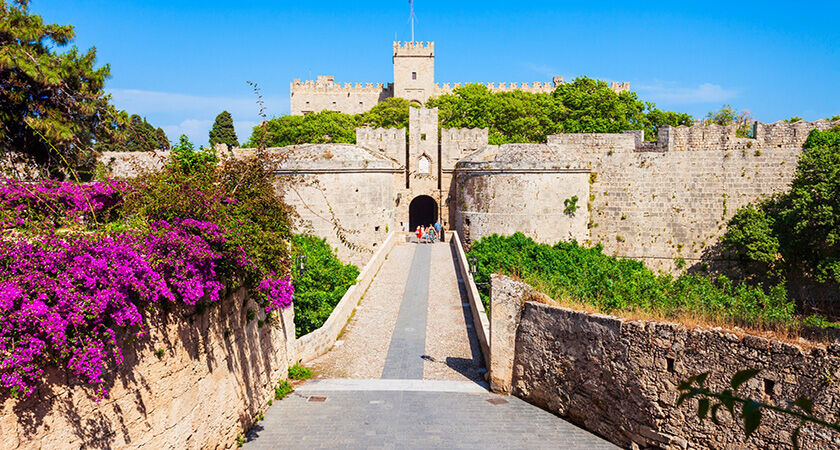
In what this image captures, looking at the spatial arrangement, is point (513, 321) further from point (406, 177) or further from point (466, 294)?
point (406, 177)

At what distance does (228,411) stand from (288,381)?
3039mm

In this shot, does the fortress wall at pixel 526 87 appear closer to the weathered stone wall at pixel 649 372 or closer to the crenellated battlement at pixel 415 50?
the crenellated battlement at pixel 415 50

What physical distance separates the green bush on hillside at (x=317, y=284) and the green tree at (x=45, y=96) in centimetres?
577

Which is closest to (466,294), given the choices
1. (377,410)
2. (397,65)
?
(377,410)

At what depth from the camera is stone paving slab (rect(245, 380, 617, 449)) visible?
9297 mm

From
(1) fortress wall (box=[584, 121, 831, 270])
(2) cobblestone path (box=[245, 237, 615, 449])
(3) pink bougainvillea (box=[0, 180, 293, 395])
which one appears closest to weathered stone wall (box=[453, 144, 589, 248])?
(1) fortress wall (box=[584, 121, 831, 270])

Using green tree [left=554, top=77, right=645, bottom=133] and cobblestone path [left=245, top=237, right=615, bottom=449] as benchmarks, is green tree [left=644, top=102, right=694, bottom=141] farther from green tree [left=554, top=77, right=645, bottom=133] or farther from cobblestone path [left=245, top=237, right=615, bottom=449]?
cobblestone path [left=245, top=237, right=615, bottom=449]

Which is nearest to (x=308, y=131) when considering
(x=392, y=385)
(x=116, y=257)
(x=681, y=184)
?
(x=681, y=184)

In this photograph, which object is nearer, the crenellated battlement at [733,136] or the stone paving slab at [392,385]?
the stone paving slab at [392,385]

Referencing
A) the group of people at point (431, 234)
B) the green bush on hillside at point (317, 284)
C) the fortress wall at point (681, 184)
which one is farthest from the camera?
the group of people at point (431, 234)

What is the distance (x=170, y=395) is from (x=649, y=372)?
6.94 meters

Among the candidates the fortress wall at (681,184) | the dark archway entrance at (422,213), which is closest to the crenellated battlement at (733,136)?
the fortress wall at (681,184)

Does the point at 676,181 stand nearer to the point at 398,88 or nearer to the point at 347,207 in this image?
the point at 347,207

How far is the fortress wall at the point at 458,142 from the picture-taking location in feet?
96.2
